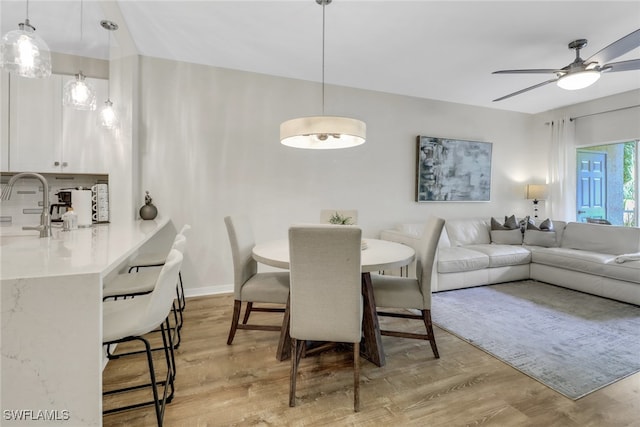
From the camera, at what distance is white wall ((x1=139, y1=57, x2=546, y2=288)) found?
3395 mm

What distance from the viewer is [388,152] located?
4418mm

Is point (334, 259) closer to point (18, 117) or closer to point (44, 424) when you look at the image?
point (44, 424)

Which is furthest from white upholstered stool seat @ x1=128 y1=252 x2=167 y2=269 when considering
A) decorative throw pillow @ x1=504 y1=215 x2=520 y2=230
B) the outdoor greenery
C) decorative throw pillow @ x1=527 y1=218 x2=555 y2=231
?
the outdoor greenery

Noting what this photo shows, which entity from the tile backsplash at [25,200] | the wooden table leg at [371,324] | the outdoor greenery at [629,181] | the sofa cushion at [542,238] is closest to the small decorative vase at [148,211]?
the tile backsplash at [25,200]

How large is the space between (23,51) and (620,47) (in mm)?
3795

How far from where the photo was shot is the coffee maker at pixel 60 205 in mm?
2821

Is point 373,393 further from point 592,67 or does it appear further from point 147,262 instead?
point 592,67

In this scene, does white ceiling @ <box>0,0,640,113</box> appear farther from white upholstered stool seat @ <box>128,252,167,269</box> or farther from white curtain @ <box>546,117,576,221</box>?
white upholstered stool seat @ <box>128,252,167,269</box>

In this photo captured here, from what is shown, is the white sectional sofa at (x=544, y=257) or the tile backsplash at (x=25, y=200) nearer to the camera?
the tile backsplash at (x=25, y=200)

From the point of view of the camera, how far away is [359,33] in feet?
9.23

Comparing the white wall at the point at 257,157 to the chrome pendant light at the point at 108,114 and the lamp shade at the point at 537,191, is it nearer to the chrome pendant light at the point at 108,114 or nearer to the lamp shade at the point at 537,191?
the chrome pendant light at the point at 108,114

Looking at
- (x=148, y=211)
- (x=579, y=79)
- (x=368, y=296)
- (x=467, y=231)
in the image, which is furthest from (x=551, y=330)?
(x=148, y=211)

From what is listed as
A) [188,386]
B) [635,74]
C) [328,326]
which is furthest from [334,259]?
[635,74]

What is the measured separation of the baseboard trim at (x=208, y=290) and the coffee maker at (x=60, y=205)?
4.59 feet
